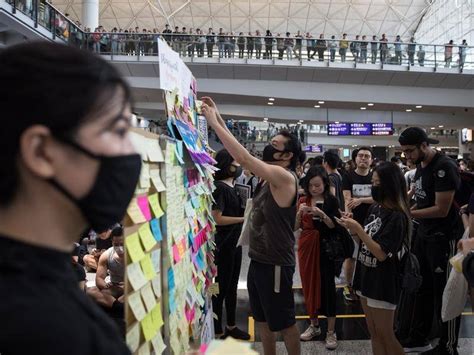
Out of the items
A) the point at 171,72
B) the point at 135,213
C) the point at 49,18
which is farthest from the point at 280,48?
the point at 135,213

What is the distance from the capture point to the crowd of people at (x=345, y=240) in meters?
3.01

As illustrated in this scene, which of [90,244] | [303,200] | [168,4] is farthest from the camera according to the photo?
[168,4]

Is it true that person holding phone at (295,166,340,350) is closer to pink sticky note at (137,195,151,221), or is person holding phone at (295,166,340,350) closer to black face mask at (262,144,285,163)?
black face mask at (262,144,285,163)

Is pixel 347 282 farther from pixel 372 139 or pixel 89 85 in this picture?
pixel 372 139

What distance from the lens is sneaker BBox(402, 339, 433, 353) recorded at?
385 centimetres

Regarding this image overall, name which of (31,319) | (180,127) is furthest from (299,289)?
(31,319)

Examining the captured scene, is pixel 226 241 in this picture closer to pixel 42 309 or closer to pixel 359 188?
pixel 359 188

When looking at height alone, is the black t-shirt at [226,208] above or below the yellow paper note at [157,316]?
above

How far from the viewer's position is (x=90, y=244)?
26.7ft

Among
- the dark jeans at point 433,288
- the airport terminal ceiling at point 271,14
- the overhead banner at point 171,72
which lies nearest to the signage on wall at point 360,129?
the dark jeans at point 433,288

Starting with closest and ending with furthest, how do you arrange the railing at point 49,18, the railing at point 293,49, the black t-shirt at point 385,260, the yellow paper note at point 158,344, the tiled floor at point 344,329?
the yellow paper note at point 158,344
the black t-shirt at point 385,260
the tiled floor at point 344,329
the railing at point 49,18
the railing at point 293,49

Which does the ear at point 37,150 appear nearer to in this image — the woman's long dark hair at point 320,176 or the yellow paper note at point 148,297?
the yellow paper note at point 148,297

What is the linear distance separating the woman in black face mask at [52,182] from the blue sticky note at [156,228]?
0.92m

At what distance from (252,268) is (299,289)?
2.88 meters
